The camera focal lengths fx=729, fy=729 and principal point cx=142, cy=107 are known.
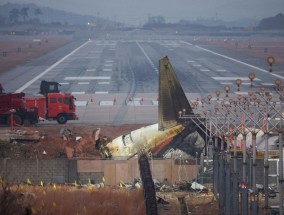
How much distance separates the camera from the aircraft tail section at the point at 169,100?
42969 mm

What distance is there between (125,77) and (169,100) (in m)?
49.4

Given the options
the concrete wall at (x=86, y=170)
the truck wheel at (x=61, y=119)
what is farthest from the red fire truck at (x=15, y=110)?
the concrete wall at (x=86, y=170)

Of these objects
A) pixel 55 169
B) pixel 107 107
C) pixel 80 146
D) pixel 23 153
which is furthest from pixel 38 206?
pixel 107 107

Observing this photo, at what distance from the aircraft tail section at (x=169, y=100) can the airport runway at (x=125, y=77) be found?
4.53m

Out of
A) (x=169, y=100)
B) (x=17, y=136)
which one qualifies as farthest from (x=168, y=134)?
(x=17, y=136)

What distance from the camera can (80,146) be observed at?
42188 mm

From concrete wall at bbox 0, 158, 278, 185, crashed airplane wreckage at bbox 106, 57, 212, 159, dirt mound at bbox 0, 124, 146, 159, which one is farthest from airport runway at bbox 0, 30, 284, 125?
dirt mound at bbox 0, 124, 146, 159

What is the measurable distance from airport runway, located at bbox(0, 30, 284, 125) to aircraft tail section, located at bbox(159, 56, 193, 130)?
453cm

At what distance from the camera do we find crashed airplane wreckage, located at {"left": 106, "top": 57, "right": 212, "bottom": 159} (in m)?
39.4

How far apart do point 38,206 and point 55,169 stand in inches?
390

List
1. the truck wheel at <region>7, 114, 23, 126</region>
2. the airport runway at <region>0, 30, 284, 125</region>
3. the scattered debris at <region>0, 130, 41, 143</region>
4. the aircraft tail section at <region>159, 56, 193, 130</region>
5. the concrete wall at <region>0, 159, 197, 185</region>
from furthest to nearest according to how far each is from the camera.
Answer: the airport runway at <region>0, 30, 284, 125</region> → the truck wheel at <region>7, 114, 23, 126</region> → the aircraft tail section at <region>159, 56, 193, 130</region> → the scattered debris at <region>0, 130, 41, 143</region> → the concrete wall at <region>0, 159, 197, 185</region>

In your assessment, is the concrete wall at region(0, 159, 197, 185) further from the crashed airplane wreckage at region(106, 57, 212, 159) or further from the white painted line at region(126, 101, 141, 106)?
the white painted line at region(126, 101, 141, 106)

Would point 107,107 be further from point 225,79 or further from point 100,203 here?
point 100,203

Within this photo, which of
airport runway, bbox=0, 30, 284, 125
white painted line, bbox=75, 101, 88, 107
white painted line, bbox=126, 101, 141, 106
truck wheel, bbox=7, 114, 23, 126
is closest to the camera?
truck wheel, bbox=7, 114, 23, 126
